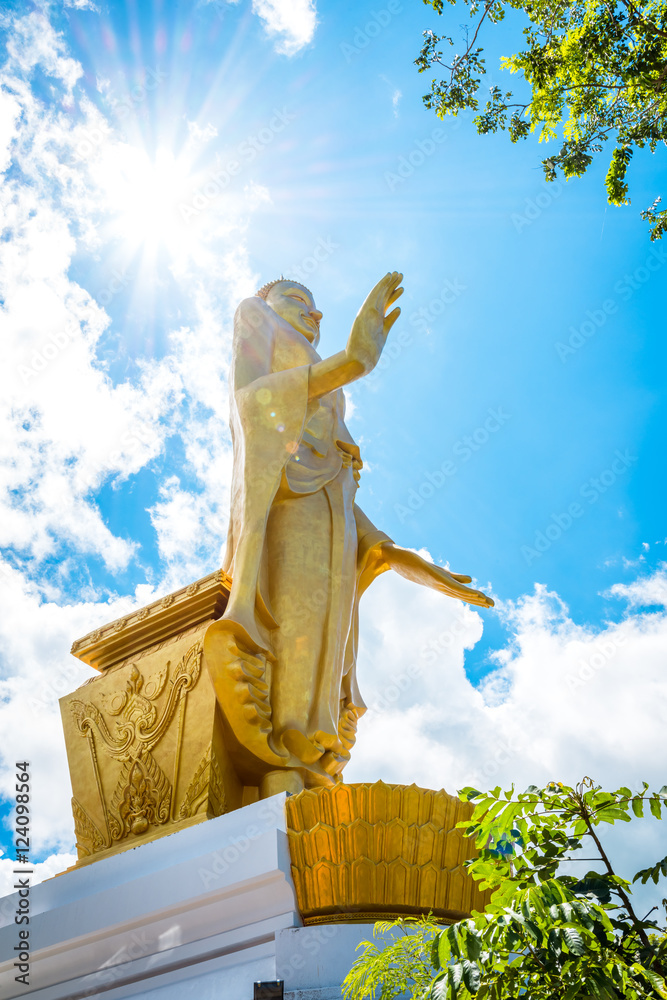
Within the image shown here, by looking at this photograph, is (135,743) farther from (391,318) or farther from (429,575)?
(391,318)

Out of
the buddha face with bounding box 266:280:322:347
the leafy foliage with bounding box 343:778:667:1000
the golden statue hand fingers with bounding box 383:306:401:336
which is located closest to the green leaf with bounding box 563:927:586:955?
→ the leafy foliage with bounding box 343:778:667:1000

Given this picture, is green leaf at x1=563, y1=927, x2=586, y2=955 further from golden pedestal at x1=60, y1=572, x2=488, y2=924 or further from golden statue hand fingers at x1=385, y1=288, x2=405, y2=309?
golden statue hand fingers at x1=385, y1=288, x2=405, y2=309

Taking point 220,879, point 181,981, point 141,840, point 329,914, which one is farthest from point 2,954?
point 329,914

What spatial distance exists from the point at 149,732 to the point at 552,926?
3.56 metres

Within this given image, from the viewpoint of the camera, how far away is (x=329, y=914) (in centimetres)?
354

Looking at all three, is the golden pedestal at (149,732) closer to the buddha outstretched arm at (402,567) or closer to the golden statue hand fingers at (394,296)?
the buddha outstretched arm at (402,567)

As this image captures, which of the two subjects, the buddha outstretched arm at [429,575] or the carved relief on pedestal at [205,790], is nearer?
the carved relief on pedestal at [205,790]

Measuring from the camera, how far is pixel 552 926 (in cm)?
187

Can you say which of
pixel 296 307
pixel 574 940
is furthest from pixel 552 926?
pixel 296 307

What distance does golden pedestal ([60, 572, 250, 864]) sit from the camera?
15.7 feet

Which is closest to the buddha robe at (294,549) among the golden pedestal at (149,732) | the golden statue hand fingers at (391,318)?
the golden pedestal at (149,732)

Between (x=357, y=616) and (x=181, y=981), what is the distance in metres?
2.86

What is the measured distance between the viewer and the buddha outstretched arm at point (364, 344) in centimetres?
550

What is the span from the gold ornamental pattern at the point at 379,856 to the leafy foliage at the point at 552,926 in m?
1.29
